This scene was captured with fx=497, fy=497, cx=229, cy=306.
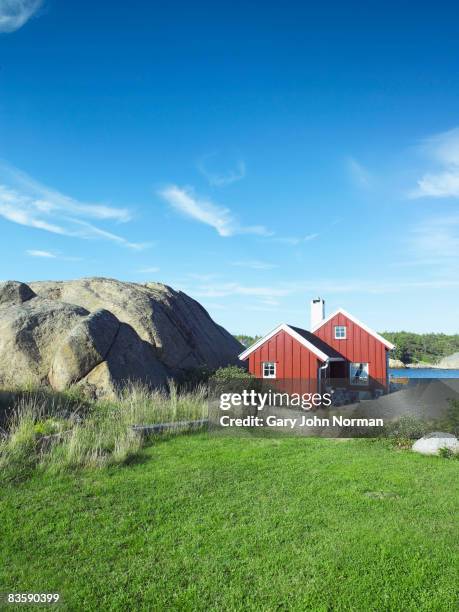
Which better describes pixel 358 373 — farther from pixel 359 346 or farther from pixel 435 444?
pixel 435 444

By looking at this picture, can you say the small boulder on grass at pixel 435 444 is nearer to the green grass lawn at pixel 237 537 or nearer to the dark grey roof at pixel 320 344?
the green grass lawn at pixel 237 537

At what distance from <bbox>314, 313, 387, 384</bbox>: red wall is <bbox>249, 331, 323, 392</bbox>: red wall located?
4449mm

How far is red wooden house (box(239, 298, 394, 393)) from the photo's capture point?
2308 centimetres

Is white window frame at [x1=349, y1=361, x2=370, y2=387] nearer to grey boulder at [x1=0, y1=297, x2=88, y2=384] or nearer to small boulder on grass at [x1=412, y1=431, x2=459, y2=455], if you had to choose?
small boulder on grass at [x1=412, y1=431, x2=459, y2=455]

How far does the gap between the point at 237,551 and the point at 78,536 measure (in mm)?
2298

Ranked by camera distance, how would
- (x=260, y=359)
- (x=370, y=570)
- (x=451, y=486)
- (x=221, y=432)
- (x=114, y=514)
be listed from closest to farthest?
(x=370, y=570) → (x=114, y=514) → (x=451, y=486) → (x=221, y=432) → (x=260, y=359)

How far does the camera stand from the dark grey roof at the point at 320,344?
23.8 m

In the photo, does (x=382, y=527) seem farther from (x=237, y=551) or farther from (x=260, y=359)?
(x=260, y=359)

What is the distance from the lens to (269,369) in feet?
75.7

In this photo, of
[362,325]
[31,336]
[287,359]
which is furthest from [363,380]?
[31,336]

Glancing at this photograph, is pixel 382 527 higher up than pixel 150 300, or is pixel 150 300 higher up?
pixel 150 300

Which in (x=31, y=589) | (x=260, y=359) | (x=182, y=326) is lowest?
(x=31, y=589)

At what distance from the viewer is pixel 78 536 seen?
7.02 metres

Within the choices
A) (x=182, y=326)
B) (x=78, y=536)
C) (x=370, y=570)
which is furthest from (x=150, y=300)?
(x=370, y=570)
